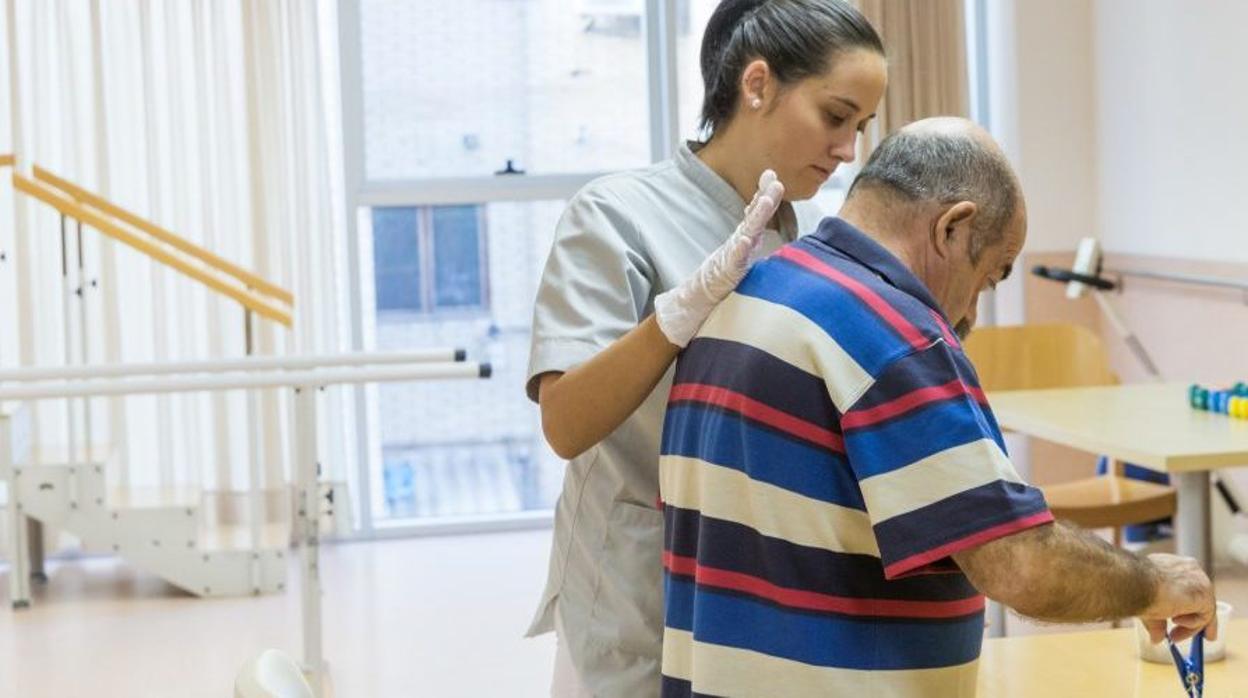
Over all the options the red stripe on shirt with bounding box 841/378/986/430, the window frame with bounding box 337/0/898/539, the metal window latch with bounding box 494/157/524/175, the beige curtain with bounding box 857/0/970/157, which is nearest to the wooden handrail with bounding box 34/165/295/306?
the window frame with bounding box 337/0/898/539

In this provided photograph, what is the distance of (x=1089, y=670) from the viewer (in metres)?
1.90

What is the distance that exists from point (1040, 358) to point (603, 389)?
318cm

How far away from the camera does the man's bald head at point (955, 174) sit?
140 cm

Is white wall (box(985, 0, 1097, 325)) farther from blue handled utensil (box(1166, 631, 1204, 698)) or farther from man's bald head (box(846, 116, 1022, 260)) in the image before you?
man's bald head (box(846, 116, 1022, 260))

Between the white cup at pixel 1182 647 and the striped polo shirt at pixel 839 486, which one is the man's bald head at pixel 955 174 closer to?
the striped polo shirt at pixel 839 486

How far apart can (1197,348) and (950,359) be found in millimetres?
4238

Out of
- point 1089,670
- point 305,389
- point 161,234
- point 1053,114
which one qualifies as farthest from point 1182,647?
point 1053,114

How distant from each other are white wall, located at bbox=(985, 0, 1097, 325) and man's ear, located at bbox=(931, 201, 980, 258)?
15.5 feet

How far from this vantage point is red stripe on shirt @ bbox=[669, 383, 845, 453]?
4.38 ft

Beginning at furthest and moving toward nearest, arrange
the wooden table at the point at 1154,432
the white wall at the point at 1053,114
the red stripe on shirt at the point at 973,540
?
the white wall at the point at 1053,114 < the wooden table at the point at 1154,432 < the red stripe on shirt at the point at 973,540

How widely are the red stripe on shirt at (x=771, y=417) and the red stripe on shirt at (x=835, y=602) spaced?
120 mm

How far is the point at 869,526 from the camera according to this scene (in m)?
1.34

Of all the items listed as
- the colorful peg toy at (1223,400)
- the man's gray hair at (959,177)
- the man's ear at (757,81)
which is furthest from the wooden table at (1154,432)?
the man's gray hair at (959,177)

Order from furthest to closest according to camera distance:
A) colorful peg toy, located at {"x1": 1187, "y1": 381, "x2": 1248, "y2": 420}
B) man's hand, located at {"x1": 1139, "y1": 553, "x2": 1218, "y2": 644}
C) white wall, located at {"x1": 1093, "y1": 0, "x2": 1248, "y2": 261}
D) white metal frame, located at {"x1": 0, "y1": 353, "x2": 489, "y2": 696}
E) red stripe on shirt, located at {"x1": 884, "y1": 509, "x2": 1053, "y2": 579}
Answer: white wall, located at {"x1": 1093, "y1": 0, "x2": 1248, "y2": 261}
white metal frame, located at {"x1": 0, "y1": 353, "x2": 489, "y2": 696}
colorful peg toy, located at {"x1": 1187, "y1": 381, "x2": 1248, "y2": 420}
man's hand, located at {"x1": 1139, "y1": 553, "x2": 1218, "y2": 644}
red stripe on shirt, located at {"x1": 884, "y1": 509, "x2": 1053, "y2": 579}
